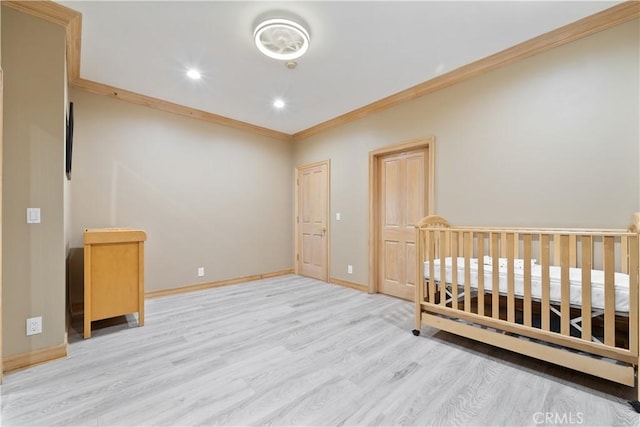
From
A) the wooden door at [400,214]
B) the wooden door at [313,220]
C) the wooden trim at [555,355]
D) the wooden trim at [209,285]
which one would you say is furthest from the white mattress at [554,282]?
the wooden trim at [209,285]

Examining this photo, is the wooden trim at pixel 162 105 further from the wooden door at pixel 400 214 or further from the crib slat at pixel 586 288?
the crib slat at pixel 586 288

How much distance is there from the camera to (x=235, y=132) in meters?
4.46

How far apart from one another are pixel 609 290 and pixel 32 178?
3.93 m

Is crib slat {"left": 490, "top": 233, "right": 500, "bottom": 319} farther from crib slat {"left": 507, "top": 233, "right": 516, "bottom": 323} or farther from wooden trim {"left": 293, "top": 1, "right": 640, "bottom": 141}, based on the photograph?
wooden trim {"left": 293, "top": 1, "right": 640, "bottom": 141}

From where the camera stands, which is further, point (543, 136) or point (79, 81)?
point (79, 81)

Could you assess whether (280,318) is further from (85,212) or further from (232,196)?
(85,212)

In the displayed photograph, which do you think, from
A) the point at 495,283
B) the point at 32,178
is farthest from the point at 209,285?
the point at 495,283

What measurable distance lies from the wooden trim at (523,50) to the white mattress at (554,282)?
188 centimetres

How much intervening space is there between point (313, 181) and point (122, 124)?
2774mm

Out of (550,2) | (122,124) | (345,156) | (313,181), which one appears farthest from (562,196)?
(122,124)

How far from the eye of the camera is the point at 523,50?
2510 millimetres

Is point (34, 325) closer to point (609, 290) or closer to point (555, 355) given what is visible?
point (555, 355)

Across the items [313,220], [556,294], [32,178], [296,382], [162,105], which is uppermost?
[162,105]

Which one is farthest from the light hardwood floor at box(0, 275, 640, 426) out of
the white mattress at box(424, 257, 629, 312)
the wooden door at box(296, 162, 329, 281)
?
the wooden door at box(296, 162, 329, 281)
